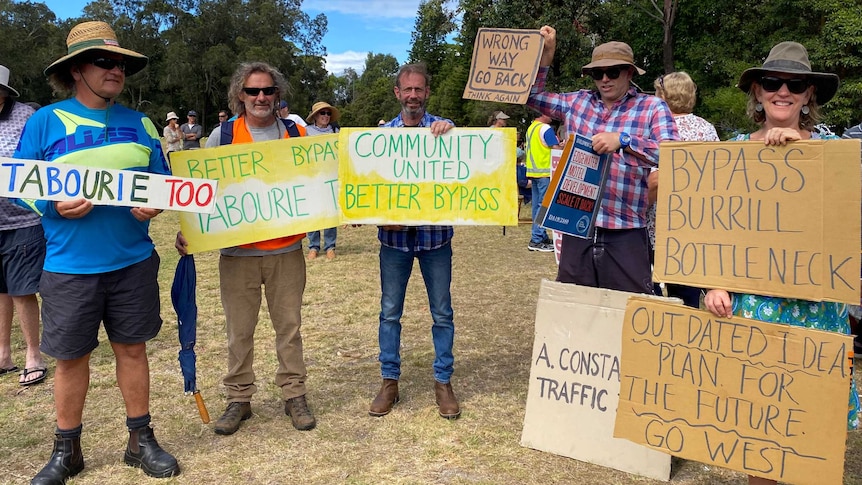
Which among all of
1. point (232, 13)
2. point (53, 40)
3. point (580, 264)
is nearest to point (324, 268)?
point (580, 264)

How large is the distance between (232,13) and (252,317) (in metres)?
75.2

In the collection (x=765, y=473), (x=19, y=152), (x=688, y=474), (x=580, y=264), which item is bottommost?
(x=688, y=474)

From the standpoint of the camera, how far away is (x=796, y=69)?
2.53 meters

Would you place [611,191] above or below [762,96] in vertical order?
below

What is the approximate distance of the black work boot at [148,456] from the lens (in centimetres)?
335

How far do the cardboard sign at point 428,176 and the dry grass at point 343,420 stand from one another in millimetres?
1282

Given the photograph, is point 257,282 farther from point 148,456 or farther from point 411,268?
point 148,456

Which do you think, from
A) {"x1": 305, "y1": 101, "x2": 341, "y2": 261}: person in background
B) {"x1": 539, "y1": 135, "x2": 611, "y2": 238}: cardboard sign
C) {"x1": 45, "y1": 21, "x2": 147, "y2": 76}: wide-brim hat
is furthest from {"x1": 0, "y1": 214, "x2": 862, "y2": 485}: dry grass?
{"x1": 305, "y1": 101, "x2": 341, "y2": 261}: person in background

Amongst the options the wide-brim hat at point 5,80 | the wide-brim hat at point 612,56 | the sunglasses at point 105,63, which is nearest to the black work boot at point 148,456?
the sunglasses at point 105,63

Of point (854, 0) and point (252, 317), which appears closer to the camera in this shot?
point (252, 317)

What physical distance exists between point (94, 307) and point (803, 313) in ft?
10.4

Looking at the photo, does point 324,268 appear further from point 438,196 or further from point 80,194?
point 80,194

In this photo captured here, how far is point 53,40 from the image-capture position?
194 ft

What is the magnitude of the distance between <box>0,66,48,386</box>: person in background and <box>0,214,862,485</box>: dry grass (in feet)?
1.70
